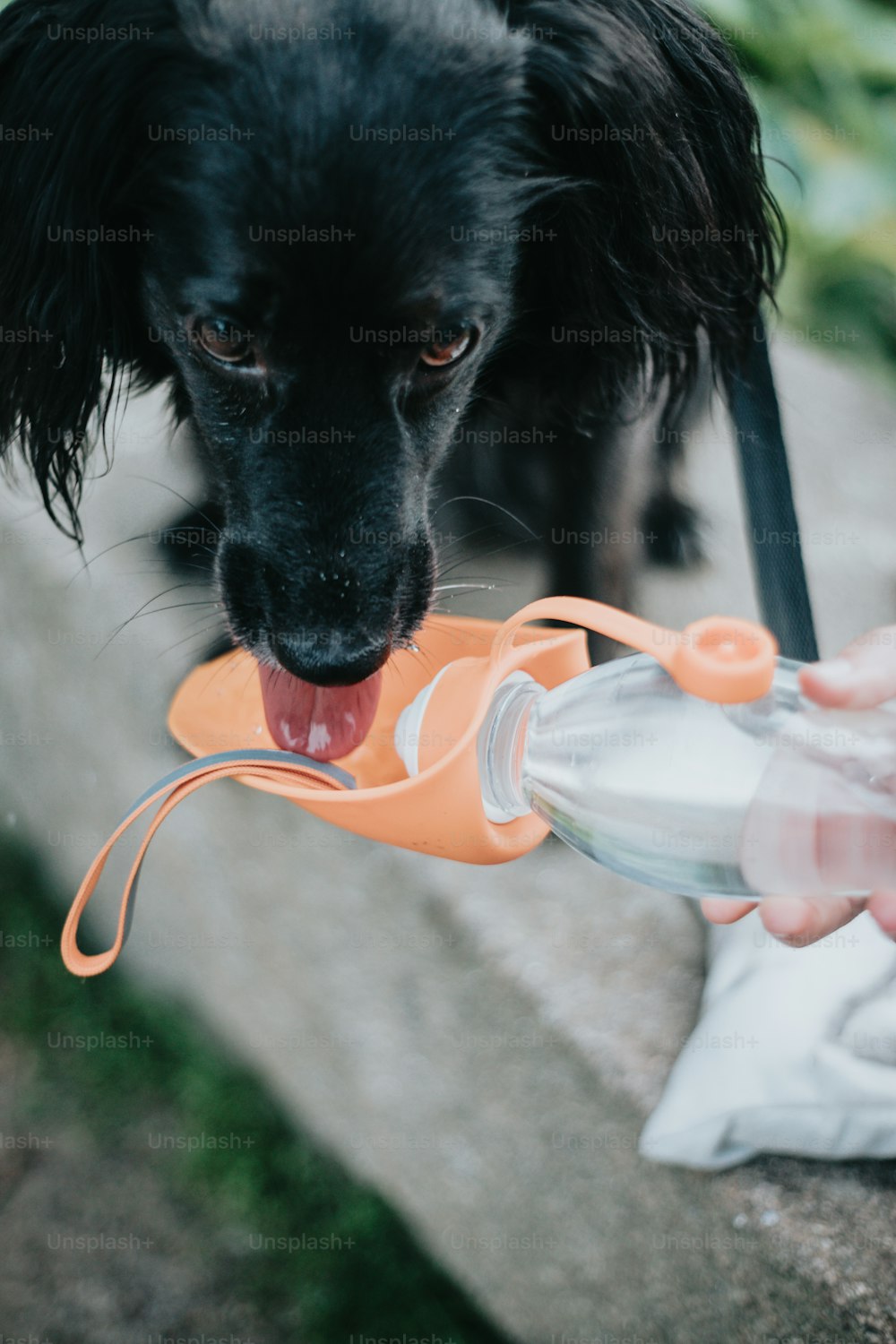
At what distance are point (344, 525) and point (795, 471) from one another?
1.62 m

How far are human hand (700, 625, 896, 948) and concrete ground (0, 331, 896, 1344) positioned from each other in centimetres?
56

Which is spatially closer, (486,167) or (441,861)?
(486,167)

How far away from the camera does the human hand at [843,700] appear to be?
124 centimetres

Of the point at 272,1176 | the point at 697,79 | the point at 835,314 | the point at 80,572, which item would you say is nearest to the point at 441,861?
the point at 272,1176

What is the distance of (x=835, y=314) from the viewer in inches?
131

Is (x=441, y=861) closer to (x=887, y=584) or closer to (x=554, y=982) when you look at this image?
(x=554, y=982)

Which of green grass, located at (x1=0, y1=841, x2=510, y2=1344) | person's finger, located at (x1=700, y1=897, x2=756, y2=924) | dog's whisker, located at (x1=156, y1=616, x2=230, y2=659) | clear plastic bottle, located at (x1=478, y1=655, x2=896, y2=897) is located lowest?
green grass, located at (x1=0, y1=841, x2=510, y2=1344)

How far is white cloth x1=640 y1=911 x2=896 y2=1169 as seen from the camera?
63.7 inches

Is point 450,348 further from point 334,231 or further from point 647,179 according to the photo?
point 647,179

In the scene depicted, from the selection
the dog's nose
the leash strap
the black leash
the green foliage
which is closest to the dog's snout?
the dog's nose

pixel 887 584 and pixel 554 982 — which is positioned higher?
pixel 887 584

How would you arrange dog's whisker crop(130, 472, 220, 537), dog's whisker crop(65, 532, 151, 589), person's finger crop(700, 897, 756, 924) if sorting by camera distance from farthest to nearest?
1. dog's whisker crop(65, 532, 151, 589)
2. dog's whisker crop(130, 472, 220, 537)
3. person's finger crop(700, 897, 756, 924)

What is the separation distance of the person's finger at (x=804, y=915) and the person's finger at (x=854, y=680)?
9.7 inches

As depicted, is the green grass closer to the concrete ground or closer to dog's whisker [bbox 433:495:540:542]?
the concrete ground
